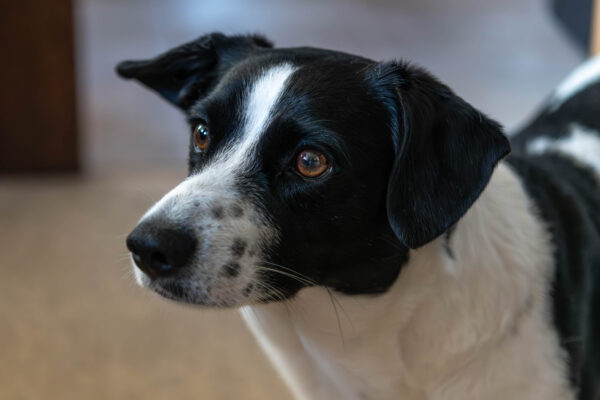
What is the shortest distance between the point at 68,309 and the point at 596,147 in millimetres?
→ 1667

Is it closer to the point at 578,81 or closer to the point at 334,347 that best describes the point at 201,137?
the point at 334,347

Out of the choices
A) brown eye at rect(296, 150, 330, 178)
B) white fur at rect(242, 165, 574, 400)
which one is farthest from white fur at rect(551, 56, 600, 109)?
brown eye at rect(296, 150, 330, 178)

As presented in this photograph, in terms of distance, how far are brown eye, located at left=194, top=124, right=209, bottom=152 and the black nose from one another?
221mm

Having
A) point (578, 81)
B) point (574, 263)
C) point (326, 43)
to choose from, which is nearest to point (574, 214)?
point (574, 263)

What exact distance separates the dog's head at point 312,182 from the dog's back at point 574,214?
1.26 feet

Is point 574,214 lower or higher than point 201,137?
lower

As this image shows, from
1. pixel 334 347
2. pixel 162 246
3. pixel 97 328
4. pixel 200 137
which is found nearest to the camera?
pixel 162 246

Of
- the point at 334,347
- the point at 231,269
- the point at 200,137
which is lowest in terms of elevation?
the point at 334,347

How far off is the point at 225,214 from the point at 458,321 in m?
0.50

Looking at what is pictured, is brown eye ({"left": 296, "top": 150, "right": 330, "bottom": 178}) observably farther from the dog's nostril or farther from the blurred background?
the blurred background

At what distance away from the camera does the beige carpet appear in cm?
229

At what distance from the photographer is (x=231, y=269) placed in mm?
1258

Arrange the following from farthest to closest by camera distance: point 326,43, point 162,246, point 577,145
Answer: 1. point 326,43
2. point 577,145
3. point 162,246

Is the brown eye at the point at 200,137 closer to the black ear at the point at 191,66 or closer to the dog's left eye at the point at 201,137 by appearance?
the dog's left eye at the point at 201,137
